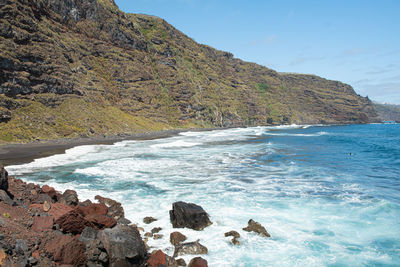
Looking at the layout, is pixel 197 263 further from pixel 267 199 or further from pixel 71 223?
pixel 267 199

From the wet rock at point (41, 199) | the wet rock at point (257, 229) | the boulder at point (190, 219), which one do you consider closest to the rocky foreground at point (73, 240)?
the wet rock at point (257, 229)

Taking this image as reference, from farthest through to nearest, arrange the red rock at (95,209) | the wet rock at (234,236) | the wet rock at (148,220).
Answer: the wet rock at (148,220) < the red rock at (95,209) < the wet rock at (234,236)

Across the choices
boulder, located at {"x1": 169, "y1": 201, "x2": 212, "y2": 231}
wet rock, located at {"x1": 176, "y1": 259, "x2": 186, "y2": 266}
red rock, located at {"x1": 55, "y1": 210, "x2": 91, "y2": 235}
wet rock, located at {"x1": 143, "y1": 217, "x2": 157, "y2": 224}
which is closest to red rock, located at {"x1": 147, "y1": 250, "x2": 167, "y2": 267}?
wet rock, located at {"x1": 176, "y1": 259, "x2": 186, "y2": 266}

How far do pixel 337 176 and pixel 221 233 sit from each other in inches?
518

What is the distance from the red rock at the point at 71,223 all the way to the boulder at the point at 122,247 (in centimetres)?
77

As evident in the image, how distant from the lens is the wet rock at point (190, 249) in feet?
24.7

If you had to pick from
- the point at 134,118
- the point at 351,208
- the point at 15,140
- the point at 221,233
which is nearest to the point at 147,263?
the point at 221,233

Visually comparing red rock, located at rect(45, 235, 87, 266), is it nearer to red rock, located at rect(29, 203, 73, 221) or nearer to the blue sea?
red rock, located at rect(29, 203, 73, 221)

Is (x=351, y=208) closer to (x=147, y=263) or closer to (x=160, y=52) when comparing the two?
(x=147, y=263)

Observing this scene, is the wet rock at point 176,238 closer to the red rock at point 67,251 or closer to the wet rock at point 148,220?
the wet rock at point 148,220

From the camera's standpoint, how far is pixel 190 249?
769 centimetres

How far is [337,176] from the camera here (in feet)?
60.5

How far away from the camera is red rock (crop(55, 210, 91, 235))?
699cm

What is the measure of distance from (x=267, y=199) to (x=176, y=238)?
6303 millimetres
